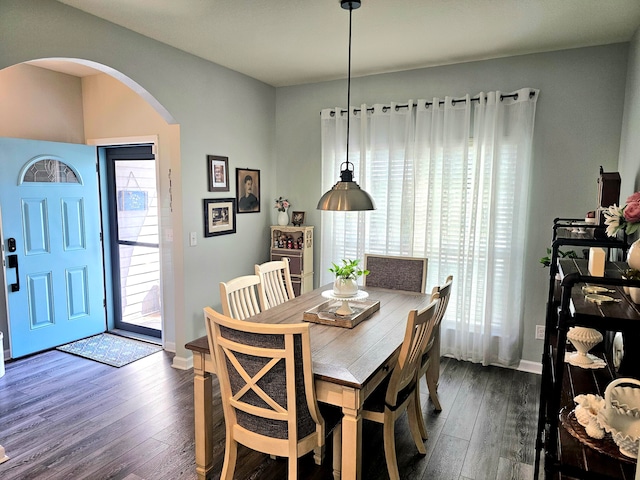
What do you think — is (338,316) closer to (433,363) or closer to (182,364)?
(433,363)

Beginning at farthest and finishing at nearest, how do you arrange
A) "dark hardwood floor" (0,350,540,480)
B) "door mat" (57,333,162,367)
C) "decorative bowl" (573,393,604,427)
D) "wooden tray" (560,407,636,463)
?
"door mat" (57,333,162,367)
"dark hardwood floor" (0,350,540,480)
"decorative bowl" (573,393,604,427)
"wooden tray" (560,407,636,463)

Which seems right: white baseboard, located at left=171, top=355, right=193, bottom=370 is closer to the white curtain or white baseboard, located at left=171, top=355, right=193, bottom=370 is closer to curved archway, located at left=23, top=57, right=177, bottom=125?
the white curtain

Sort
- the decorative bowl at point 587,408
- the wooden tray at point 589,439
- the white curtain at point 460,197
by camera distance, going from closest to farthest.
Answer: the wooden tray at point 589,439, the decorative bowl at point 587,408, the white curtain at point 460,197

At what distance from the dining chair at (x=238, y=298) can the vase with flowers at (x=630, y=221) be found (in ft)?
6.41

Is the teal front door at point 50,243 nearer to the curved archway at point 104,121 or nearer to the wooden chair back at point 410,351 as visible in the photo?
the curved archway at point 104,121

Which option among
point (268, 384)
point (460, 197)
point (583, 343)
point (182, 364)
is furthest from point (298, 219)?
point (583, 343)

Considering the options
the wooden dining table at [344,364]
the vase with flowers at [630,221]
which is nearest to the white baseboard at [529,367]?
the wooden dining table at [344,364]

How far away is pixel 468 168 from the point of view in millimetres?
3584

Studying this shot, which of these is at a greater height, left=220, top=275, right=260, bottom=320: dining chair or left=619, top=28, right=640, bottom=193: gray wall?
left=619, top=28, right=640, bottom=193: gray wall

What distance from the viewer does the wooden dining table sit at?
1.79 m

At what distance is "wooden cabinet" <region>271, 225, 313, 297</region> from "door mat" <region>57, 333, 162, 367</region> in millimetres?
1495

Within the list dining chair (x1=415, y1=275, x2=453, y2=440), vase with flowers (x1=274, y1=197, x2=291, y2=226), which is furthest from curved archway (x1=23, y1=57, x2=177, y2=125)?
dining chair (x1=415, y1=275, x2=453, y2=440)

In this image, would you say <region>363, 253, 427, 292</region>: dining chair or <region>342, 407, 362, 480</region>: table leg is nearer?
<region>342, 407, 362, 480</region>: table leg

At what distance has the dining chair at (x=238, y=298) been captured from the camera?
2.54 metres
